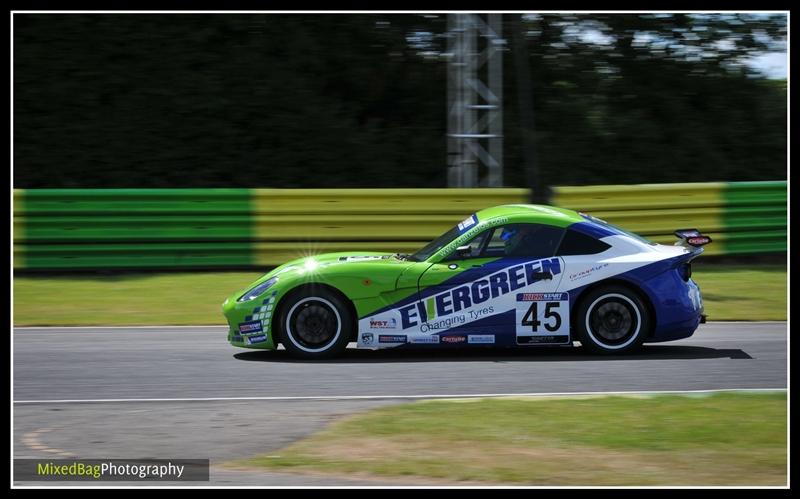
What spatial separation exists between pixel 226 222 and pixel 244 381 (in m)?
6.74

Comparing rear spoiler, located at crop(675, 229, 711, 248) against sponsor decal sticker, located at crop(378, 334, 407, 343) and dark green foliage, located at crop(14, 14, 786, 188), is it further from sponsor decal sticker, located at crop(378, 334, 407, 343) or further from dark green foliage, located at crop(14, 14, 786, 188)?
dark green foliage, located at crop(14, 14, 786, 188)

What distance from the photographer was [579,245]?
9273 millimetres

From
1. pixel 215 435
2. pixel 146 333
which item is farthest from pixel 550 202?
pixel 215 435

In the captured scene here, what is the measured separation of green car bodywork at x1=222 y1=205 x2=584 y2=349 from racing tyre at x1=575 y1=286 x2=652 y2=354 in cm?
72

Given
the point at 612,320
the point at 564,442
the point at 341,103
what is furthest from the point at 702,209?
the point at 564,442

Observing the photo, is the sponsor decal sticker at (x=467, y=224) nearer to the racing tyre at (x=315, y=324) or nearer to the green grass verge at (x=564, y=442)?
the racing tyre at (x=315, y=324)

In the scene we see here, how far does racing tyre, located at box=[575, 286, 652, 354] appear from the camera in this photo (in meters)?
9.21

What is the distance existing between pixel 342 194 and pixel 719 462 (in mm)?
9641

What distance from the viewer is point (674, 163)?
2059 cm

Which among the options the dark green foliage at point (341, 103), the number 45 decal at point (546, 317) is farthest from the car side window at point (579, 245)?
the dark green foliage at point (341, 103)

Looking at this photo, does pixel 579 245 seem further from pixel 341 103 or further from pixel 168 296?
pixel 341 103

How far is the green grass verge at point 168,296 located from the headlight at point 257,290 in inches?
87.6

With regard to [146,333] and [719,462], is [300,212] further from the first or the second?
[719,462]
